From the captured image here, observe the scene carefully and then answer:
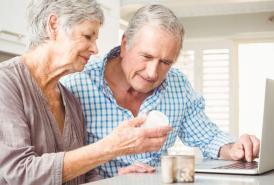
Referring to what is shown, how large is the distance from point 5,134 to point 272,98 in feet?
2.40

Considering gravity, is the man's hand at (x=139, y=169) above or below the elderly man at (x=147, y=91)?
below

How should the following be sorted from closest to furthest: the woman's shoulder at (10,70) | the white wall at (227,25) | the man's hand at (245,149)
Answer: the woman's shoulder at (10,70) < the man's hand at (245,149) < the white wall at (227,25)

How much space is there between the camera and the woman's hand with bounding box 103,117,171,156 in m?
1.20

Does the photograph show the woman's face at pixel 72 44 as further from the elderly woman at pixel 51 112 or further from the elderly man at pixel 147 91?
the elderly man at pixel 147 91

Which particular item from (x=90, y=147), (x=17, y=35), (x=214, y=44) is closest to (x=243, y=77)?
(x=214, y=44)

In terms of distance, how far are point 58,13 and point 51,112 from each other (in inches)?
11.6

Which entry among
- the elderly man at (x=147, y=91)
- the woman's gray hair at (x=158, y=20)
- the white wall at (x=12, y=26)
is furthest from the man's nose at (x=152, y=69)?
the white wall at (x=12, y=26)

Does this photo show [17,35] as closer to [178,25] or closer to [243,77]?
[178,25]

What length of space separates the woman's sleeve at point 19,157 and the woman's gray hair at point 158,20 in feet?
1.93

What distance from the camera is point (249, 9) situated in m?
5.24

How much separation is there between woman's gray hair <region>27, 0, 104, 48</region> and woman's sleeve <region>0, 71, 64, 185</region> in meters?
0.25

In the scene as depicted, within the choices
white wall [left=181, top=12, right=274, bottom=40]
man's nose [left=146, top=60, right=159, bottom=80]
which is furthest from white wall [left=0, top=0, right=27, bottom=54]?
white wall [left=181, top=12, right=274, bottom=40]

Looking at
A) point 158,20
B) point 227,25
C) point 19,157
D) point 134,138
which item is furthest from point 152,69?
point 227,25

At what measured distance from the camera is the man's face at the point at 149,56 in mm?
1638
